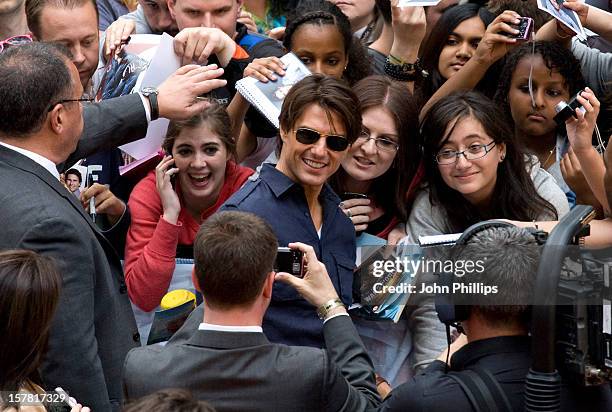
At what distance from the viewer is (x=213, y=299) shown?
112 inches

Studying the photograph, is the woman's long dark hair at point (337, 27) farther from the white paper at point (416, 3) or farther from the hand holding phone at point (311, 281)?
the hand holding phone at point (311, 281)

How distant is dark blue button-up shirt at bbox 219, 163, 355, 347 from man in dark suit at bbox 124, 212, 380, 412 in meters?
0.62

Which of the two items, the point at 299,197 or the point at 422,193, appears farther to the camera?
the point at 422,193

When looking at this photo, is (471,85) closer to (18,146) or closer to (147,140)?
(147,140)

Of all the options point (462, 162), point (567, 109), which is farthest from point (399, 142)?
point (567, 109)

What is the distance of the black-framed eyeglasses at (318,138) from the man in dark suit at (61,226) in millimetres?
797

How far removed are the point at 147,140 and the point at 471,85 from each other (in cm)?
152

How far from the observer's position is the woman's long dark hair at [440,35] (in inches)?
201

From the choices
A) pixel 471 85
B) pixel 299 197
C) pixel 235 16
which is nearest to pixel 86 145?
pixel 299 197

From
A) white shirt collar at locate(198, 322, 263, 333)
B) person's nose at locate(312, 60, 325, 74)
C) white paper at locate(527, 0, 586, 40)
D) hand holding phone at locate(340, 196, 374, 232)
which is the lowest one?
hand holding phone at locate(340, 196, 374, 232)

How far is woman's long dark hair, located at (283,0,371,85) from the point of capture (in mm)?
4801

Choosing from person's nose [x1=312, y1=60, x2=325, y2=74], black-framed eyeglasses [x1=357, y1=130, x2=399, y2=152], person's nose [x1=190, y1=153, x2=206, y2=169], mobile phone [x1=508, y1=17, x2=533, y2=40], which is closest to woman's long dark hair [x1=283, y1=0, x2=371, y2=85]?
person's nose [x1=312, y1=60, x2=325, y2=74]

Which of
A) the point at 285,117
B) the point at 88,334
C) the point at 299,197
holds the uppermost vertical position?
the point at 285,117

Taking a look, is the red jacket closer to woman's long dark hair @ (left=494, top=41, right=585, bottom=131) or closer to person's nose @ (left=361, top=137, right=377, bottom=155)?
person's nose @ (left=361, top=137, right=377, bottom=155)
